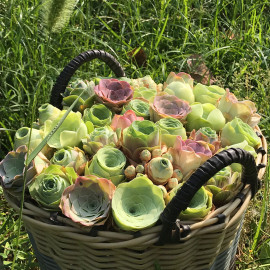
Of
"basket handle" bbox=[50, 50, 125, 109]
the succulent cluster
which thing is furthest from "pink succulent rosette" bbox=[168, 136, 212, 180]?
"basket handle" bbox=[50, 50, 125, 109]

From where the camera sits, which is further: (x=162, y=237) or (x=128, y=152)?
(x=128, y=152)

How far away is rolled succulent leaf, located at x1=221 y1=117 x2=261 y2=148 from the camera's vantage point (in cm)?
102

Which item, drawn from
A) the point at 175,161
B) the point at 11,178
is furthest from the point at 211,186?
the point at 11,178

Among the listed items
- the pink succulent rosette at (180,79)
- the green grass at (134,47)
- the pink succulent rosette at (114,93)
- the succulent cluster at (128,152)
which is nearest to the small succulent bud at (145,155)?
the succulent cluster at (128,152)

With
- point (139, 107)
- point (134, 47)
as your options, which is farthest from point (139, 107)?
point (134, 47)

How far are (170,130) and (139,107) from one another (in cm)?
14

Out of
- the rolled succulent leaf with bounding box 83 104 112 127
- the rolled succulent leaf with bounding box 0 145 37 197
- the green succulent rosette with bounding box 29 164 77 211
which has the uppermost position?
the rolled succulent leaf with bounding box 83 104 112 127

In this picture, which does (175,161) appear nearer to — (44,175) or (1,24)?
(44,175)

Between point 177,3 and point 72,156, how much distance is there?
1.07 m

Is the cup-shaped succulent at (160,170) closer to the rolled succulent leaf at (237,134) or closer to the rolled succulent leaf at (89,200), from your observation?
the rolled succulent leaf at (89,200)

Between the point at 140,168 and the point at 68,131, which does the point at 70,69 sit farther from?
the point at 140,168

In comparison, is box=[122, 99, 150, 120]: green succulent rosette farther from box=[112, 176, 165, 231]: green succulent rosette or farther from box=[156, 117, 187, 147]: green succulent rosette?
box=[112, 176, 165, 231]: green succulent rosette

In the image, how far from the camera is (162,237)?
829 millimetres

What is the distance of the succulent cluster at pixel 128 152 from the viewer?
88 centimetres
